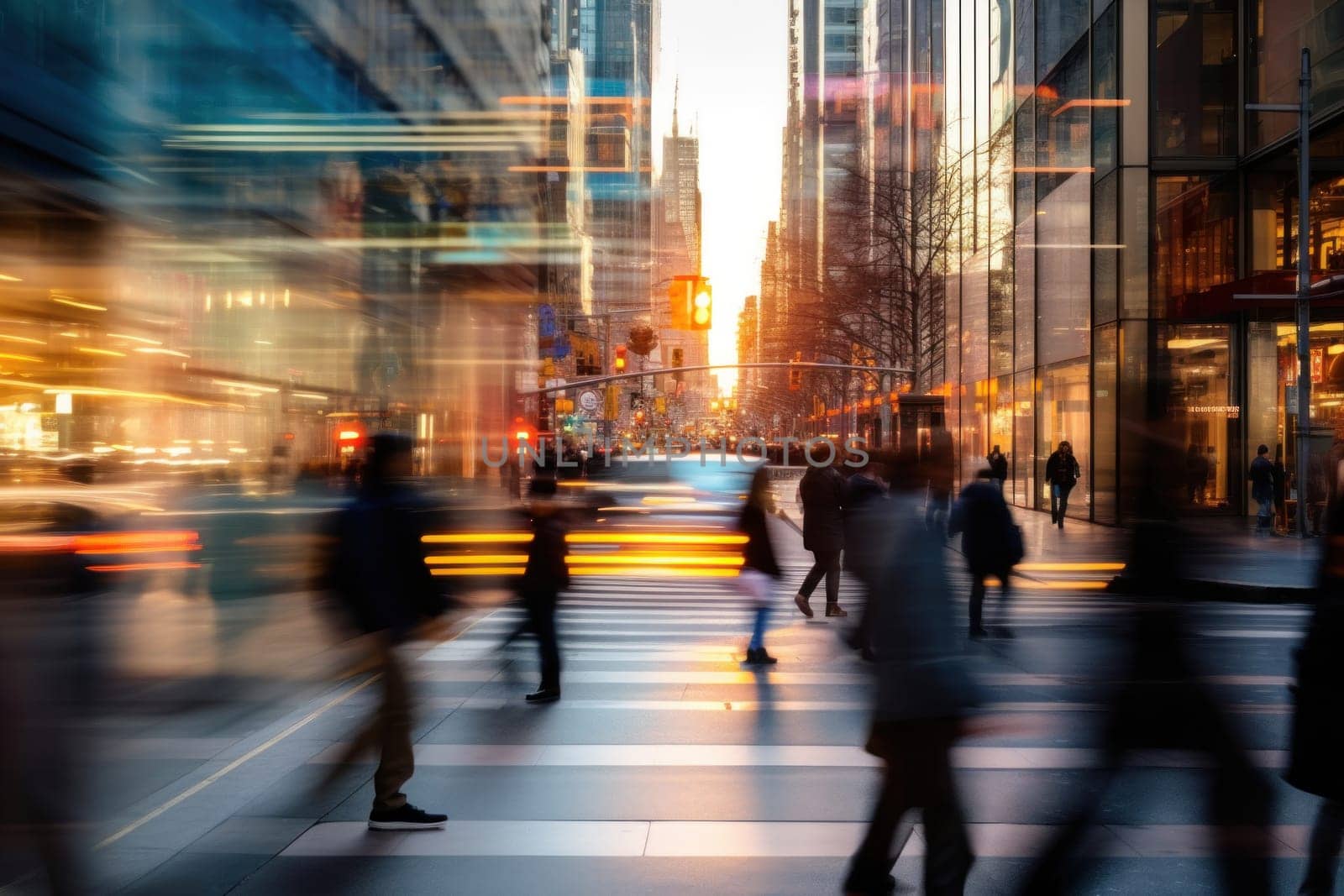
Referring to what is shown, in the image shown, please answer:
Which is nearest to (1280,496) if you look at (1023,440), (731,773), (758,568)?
(1023,440)

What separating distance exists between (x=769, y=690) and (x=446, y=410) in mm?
5347

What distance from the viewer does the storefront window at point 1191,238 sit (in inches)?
1096

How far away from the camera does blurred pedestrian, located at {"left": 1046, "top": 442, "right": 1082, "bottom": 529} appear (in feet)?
90.6

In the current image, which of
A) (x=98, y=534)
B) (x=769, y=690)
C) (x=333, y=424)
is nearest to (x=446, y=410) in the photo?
(x=333, y=424)

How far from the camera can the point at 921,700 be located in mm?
4480

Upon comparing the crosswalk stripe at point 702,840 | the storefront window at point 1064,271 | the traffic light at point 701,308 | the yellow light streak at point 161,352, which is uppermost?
the storefront window at point 1064,271

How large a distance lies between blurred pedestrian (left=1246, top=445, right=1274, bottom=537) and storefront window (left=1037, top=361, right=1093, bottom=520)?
4000mm

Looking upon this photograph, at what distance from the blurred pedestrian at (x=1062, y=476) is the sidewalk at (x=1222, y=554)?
0.45m

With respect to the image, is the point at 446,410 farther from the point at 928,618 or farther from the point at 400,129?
the point at 928,618

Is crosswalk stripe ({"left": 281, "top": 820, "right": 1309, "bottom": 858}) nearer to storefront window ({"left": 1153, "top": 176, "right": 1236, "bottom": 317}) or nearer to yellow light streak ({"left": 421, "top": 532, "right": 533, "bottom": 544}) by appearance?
yellow light streak ({"left": 421, "top": 532, "right": 533, "bottom": 544})

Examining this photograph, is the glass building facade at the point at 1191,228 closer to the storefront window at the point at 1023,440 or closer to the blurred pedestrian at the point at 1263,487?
the blurred pedestrian at the point at 1263,487

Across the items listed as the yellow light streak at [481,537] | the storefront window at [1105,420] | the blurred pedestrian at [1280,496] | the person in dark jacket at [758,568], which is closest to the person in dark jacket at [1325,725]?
the person in dark jacket at [758,568]

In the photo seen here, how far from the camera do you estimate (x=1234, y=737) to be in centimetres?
511

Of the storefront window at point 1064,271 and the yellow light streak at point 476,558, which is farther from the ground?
the storefront window at point 1064,271
